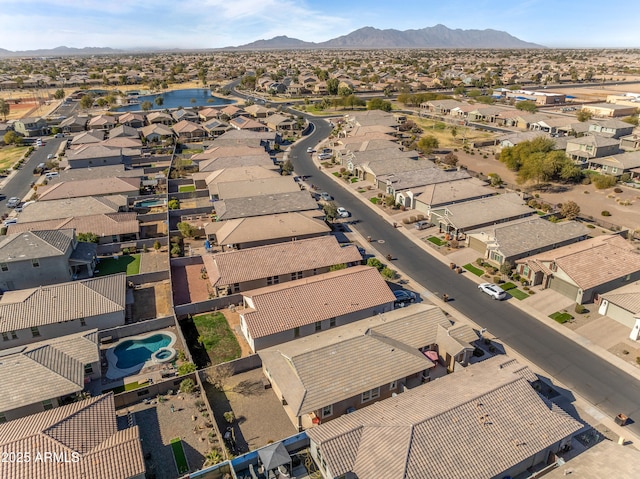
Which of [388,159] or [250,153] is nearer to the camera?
[388,159]

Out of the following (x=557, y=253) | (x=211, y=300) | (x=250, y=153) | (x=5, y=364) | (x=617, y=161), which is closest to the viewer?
(x=5, y=364)

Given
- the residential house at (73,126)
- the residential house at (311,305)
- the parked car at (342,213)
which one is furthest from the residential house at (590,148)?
the residential house at (73,126)

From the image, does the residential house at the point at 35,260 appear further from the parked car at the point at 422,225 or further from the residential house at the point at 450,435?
the parked car at the point at 422,225

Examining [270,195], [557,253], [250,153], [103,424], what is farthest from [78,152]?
[557,253]

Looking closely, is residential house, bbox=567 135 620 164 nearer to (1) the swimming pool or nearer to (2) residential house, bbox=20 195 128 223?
(1) the swimming pool

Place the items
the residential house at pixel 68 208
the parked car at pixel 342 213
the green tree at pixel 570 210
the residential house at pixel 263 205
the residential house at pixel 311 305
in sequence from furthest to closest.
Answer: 1. the parked car at pixel 342 213
2. the green tree at pixel 570 210
3. the residential house at pixel 263 205
4. the residential house at pixel 68 208
5. the residential house at pixel 311 305

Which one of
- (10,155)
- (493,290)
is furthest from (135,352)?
(10,155)

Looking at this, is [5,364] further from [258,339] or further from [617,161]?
[617,161]
